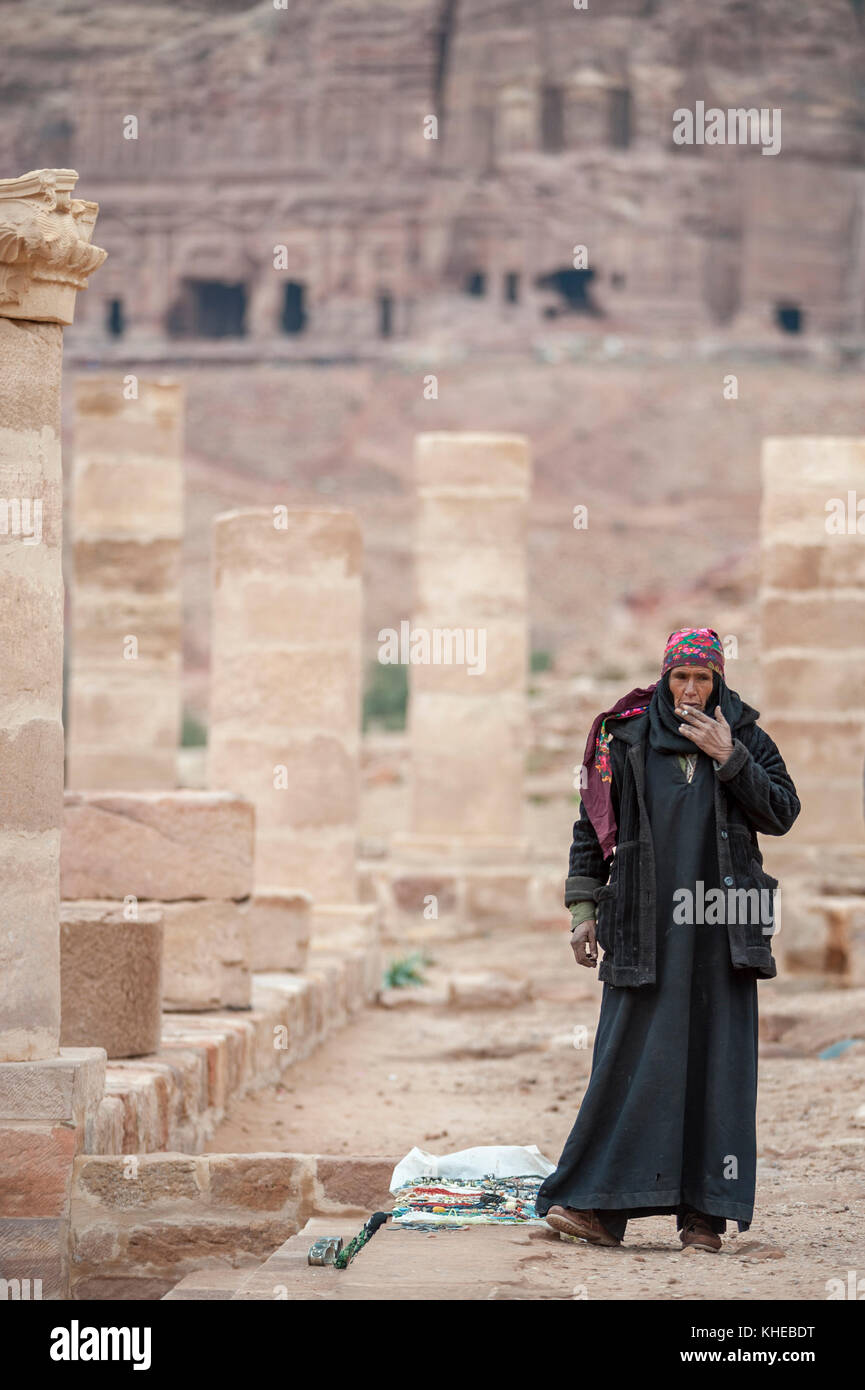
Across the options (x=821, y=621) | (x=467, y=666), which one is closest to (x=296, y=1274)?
(x=821, y=621)

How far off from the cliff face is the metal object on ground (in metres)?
54.8

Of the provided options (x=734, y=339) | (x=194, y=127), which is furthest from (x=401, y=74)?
(x=734, y=339)

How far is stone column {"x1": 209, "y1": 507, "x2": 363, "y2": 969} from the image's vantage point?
1213 centimetres

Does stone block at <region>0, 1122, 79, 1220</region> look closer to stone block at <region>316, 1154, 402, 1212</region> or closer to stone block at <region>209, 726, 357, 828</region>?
stone block at <region>316, 1154, 402, 1212</region>

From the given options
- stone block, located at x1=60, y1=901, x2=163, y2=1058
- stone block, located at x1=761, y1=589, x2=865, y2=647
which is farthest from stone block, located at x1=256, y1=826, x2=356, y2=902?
stone block, located at x1=60, y1=901, x2=163, y2=1058

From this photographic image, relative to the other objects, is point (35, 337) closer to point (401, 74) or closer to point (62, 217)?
point (62, 217)

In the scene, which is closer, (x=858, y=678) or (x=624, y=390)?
(x=858, y=678)

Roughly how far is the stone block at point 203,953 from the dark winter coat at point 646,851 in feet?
11.3

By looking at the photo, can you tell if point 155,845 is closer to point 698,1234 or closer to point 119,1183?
point 119,1183

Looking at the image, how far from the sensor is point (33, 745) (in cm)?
596

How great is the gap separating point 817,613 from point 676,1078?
8.67 metres

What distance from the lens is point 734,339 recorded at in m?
59.3

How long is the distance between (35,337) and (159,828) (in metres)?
3.23

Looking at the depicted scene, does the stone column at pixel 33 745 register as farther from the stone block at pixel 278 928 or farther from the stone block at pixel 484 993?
the stone block at pixel 484 993
